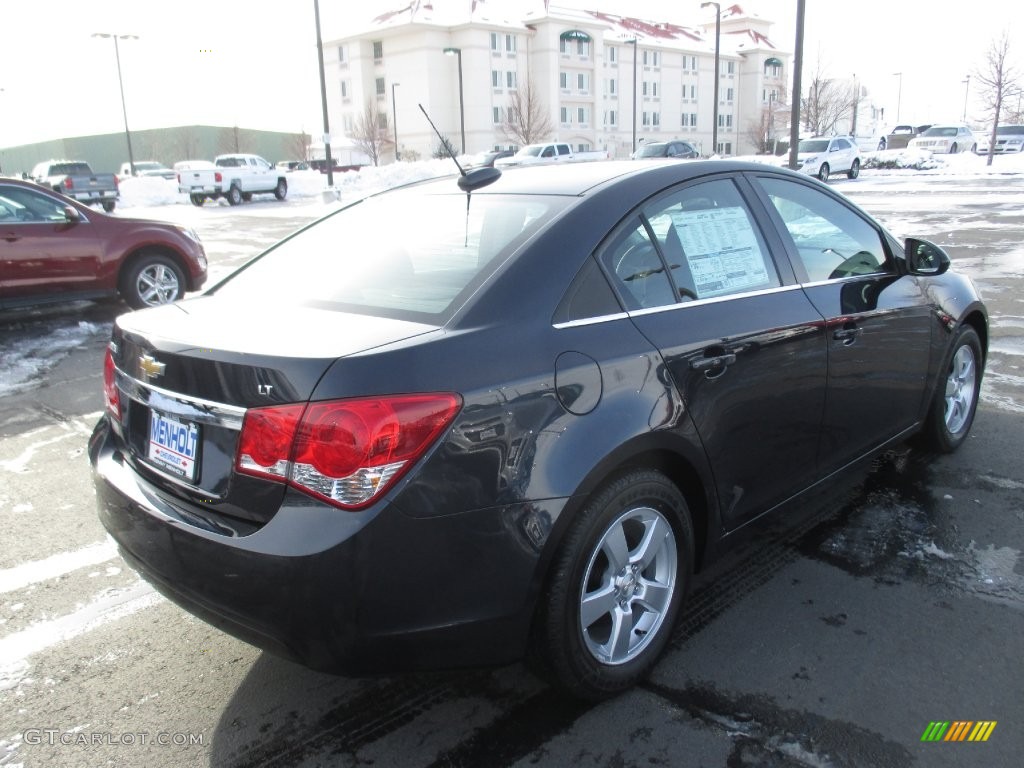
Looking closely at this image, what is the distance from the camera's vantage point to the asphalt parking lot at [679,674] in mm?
2518

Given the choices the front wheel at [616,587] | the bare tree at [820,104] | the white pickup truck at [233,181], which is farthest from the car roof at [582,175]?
the bare tree at [820,104]

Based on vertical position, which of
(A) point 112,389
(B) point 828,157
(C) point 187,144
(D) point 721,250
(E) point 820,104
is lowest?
(A) point 112,389

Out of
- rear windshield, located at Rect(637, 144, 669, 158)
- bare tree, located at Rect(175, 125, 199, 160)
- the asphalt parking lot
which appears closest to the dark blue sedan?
the asphalt parking lot

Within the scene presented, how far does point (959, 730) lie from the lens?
8.29 feet

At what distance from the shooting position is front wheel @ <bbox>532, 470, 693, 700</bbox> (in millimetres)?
2465

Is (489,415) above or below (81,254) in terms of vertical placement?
above

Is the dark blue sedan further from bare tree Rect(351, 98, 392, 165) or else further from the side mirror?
bare tree Rect(351, 98, 392, 165)

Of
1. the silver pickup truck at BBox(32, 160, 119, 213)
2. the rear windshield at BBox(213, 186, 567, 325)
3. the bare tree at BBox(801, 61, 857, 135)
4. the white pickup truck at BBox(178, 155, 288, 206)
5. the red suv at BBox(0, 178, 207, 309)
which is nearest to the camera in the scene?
the rear windshield at BBox(213, 186, 567, 325)

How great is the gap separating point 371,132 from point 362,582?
7032 cm

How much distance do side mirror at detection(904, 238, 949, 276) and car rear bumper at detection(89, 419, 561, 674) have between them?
270 centimetres

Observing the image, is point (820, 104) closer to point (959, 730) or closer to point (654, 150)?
point (654, 150)

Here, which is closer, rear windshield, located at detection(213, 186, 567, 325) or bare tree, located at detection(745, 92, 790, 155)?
rear windshield, located at detection(213, 186, 567, 325)

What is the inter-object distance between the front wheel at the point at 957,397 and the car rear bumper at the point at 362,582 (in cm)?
304

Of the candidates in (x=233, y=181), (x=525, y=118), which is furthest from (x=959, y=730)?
(x=525, y=118)
